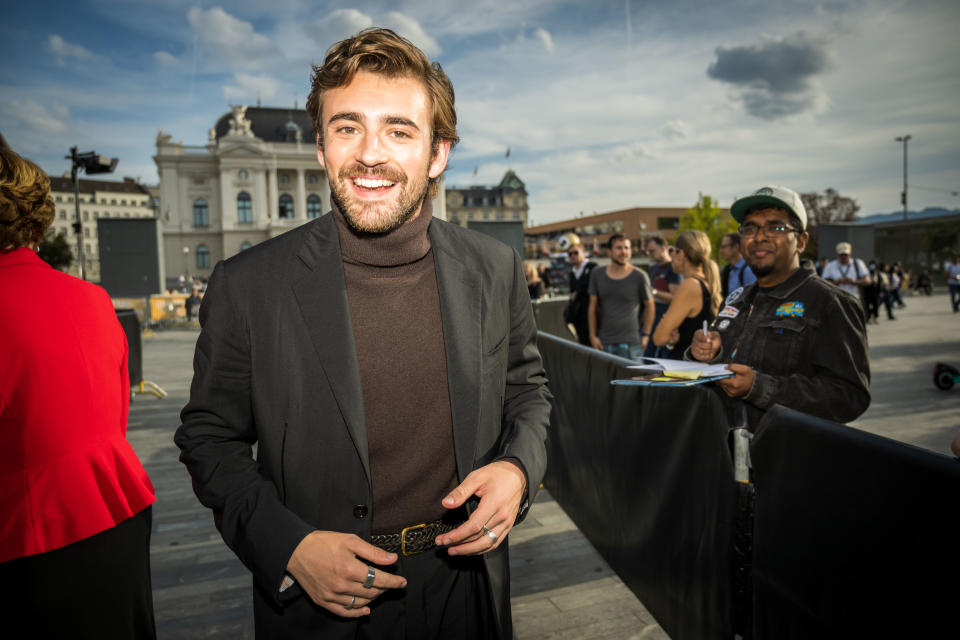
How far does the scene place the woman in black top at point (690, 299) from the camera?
4840mm

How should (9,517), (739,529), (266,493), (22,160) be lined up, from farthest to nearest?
(739,529), (22,160), (9,517), (266,493)

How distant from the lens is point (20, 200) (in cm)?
177

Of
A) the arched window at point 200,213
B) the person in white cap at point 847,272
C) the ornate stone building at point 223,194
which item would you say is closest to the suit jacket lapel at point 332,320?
the person in white cap at point 847,272

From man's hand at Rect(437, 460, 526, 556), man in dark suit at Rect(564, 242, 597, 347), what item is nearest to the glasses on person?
man's hand at Rect(437, 460, 526, 556)

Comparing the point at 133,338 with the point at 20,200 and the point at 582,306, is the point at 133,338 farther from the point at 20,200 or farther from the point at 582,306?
the point at 20,200

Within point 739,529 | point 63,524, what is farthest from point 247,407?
point 739,529

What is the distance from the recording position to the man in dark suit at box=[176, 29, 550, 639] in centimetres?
131

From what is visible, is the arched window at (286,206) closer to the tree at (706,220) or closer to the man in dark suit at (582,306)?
the tree at (706,220)

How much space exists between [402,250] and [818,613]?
1492 mm

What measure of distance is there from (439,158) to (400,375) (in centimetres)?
67

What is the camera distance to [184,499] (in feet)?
16.4

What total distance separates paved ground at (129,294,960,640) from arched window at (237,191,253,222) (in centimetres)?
6606

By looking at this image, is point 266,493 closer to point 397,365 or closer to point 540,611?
point 397,365

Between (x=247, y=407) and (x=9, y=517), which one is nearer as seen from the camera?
(x=247, y=407)
